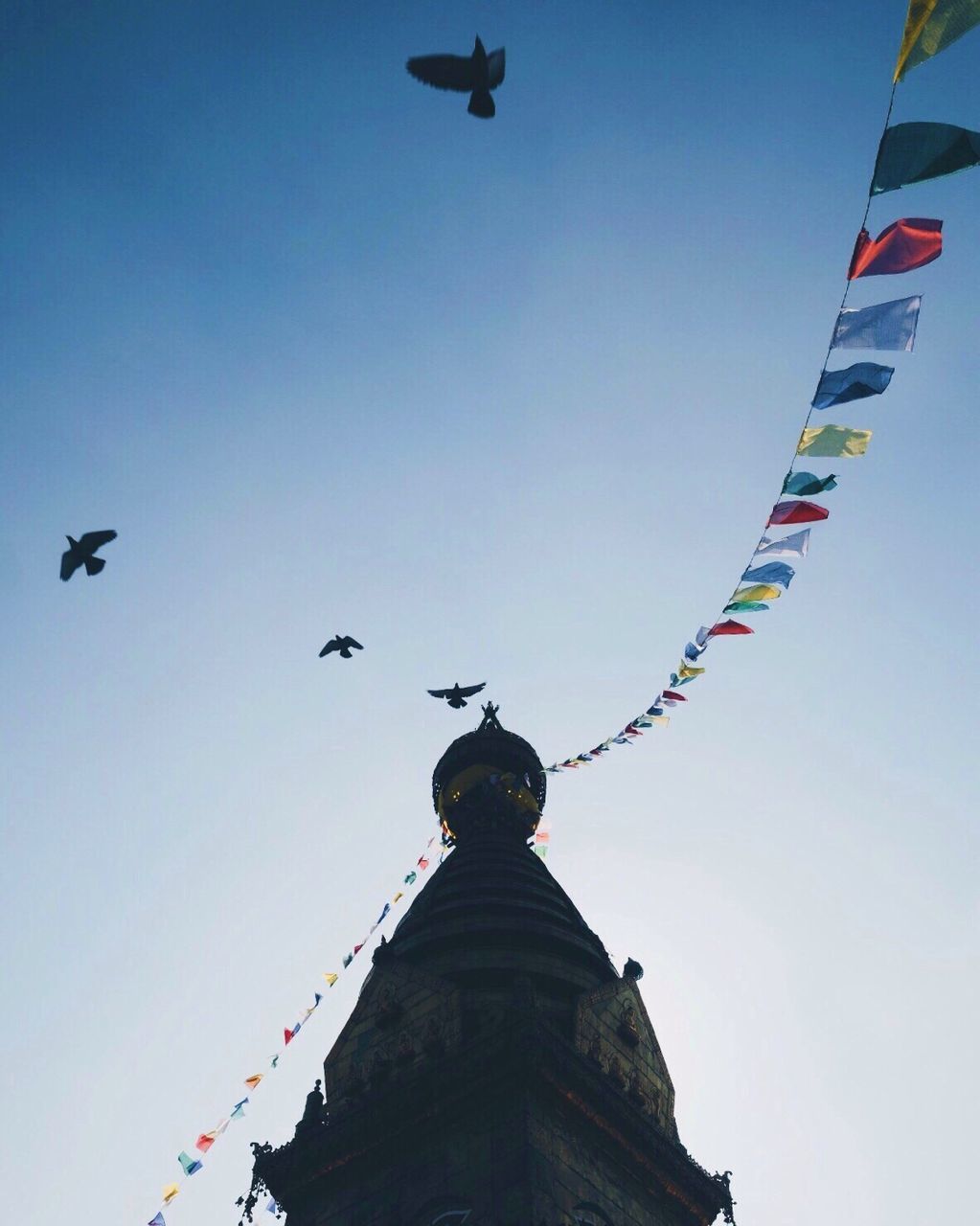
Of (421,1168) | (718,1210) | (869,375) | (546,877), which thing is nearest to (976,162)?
(869,375)

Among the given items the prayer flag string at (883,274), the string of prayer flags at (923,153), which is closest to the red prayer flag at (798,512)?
the prayer flag string at (883,274)

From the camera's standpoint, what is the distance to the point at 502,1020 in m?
25.0

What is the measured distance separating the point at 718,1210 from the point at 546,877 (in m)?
12.5

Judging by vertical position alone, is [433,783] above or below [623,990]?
above

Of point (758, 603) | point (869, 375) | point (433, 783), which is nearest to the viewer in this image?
point (869, 375)

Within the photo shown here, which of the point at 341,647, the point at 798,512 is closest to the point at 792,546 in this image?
the point at 798,512

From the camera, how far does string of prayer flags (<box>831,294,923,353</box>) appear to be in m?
17.7

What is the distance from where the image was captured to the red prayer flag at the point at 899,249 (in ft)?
55.5

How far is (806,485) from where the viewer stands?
68.9ft

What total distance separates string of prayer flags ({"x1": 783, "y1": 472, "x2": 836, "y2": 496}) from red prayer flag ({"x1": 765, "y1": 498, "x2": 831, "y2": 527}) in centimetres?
48

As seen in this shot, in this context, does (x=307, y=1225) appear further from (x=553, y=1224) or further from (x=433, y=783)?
(x=433, y=783)

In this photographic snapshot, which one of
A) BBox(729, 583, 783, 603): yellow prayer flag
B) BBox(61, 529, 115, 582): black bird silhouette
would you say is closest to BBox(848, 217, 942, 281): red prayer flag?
BBox(729, 583, 783, 603): yellow prayer flag

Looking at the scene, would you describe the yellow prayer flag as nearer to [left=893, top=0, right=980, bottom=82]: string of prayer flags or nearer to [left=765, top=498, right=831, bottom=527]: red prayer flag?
[left=765, top=498, right=831, bottom=527]: red prayer flag

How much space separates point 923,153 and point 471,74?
700 centimetres
